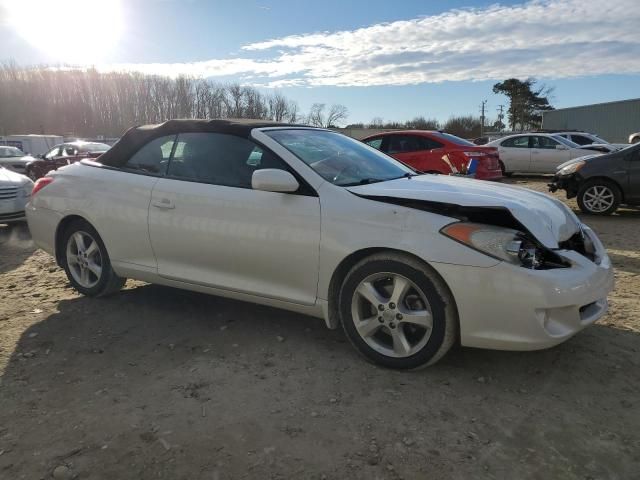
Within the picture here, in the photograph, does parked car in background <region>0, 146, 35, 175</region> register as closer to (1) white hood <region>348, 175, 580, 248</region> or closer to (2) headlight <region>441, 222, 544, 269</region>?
(1) white hood <region>348, 175, 580, 248</region>

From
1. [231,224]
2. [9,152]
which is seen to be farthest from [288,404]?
[9,152]

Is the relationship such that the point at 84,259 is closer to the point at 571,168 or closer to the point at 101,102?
the point at 571,168

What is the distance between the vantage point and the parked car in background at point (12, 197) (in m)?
8.09

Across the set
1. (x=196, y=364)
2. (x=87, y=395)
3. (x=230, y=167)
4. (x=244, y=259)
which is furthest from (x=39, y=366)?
(x=230, y=167)

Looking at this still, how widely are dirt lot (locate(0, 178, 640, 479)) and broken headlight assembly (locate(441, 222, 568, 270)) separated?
0.74 m

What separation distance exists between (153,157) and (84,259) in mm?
1172

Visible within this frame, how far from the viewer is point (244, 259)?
3.64 metres

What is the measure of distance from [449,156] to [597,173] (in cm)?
273

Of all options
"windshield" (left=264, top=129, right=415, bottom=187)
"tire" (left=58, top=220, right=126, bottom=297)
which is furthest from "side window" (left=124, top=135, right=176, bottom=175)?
"windshield" (left=264, top=129, right=415, bottom=187)

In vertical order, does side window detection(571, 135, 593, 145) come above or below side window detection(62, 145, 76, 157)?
above

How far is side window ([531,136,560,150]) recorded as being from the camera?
17.0m

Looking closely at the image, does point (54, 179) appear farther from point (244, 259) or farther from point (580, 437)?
point (580, 437)

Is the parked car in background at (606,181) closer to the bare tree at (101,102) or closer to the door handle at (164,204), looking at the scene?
the door handle at (164,204)

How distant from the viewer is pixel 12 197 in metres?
8.19
